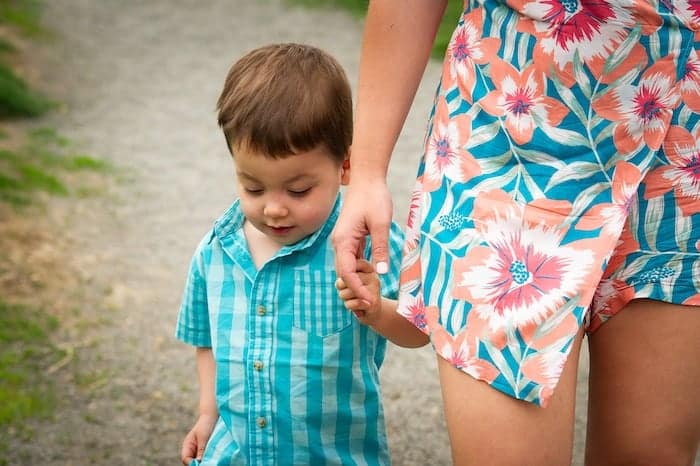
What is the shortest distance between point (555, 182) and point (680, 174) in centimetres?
23

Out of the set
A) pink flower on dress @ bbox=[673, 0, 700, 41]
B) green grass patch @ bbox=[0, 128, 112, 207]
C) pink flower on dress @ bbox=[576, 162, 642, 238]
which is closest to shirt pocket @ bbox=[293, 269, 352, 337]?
pink flower on dress @ bbox=[576, 162, 642, 238]

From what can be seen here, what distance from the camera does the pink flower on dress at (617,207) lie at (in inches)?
62.9

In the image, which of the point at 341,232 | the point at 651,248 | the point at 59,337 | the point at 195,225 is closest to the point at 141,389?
the point at 59,337

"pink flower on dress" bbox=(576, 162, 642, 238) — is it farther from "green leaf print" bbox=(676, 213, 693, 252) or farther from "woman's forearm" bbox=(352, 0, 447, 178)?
"woman's forearm" bbox=(352, 0, 447, 178)

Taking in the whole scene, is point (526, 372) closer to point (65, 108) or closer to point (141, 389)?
point (141, 389)

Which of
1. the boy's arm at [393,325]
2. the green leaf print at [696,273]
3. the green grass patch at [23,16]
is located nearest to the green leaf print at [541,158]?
the green leaf print at [696,273]

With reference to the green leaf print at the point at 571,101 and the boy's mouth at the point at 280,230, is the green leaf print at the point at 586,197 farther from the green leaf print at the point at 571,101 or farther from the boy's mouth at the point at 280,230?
the boy's mouth at the point at 280,230

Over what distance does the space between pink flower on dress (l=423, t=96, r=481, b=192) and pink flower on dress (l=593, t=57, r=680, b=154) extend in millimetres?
234

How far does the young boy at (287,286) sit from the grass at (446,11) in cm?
496

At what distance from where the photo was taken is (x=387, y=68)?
5.62 ft

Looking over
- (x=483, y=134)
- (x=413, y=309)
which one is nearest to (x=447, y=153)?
(x=483, y=134)

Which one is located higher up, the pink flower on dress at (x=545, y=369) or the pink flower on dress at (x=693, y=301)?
the pink flower on dress at (x=693, y=301)

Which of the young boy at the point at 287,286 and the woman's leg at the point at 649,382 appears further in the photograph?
the young boy at the point at 287,286

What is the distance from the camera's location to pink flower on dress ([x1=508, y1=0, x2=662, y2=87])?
5.10ft
